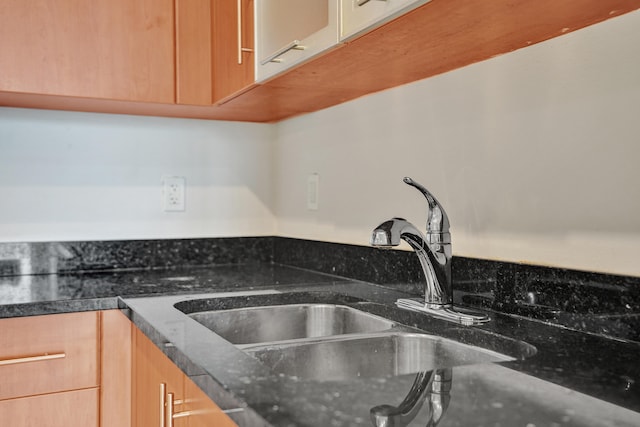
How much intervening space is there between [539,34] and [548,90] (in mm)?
99

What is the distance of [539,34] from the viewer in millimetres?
1033

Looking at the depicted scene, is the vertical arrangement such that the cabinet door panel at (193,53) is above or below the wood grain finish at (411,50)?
above

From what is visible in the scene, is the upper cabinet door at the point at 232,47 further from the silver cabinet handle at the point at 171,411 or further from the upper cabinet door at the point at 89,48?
the silver cabinet handle at the point at 171,411

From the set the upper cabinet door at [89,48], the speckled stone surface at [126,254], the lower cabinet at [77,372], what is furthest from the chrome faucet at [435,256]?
the speckled stone surface at [126,254]

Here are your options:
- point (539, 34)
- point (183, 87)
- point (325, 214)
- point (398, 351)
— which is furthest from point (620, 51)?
point (183, 87)

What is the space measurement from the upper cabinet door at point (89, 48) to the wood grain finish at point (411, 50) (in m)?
0.04

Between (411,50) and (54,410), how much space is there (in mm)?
1066

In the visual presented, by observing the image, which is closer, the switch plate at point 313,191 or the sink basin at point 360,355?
the sink basin at point 360,355

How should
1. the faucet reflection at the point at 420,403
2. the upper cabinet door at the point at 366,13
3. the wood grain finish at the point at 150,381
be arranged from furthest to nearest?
the wood grain finish at the point at 150,381 < the upper cabinet door at the point at 366,13 < the faucet reflection at the point at 420,403

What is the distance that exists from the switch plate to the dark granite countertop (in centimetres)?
54

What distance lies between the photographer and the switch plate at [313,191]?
1875 mm

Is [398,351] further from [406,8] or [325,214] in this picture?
[325,214]

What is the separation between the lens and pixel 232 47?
61.9 inches

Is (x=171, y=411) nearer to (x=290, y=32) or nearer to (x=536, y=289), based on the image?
(x=536, y=289)
